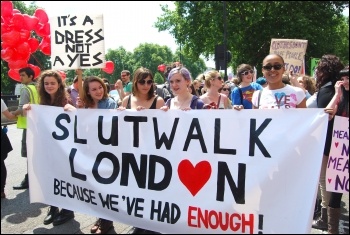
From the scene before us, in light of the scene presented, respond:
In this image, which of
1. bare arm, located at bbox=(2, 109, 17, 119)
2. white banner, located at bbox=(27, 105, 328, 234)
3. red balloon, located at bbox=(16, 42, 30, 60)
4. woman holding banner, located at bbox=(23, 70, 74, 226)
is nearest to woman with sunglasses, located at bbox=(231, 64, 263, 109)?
white banner, located at bbox=(27, 105, 328, 234)

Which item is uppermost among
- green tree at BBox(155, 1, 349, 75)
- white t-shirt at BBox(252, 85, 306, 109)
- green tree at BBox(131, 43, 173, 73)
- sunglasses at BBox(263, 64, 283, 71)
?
green tree at BBox(131, 43, 173, 73)

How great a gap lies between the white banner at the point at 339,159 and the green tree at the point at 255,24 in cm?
1949

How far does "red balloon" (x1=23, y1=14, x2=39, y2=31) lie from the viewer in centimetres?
645

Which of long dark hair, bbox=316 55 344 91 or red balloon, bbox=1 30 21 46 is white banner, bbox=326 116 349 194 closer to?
long dark hair, bbox=316 55 344 91

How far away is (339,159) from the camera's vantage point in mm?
2990

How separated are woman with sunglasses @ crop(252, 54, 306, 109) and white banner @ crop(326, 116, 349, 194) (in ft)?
1.23

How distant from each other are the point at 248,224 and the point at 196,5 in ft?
72.1

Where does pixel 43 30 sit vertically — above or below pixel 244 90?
above

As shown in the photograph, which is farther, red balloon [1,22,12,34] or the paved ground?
red balloon [1,22,12,34]

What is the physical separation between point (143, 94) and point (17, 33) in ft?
12.6

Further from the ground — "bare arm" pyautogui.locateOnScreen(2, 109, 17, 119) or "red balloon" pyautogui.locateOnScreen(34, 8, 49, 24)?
"red balloon" pyautogui.locateOnScreen(34, 8, 49, 24)

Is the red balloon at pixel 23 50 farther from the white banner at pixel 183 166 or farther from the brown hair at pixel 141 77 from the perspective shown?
the brown hair at pixel 141 77

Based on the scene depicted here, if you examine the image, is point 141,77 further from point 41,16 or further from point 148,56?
point 148,56

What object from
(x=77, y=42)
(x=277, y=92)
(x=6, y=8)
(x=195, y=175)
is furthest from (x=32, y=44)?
(x=277, y=92)
